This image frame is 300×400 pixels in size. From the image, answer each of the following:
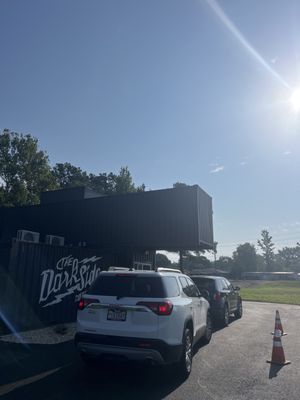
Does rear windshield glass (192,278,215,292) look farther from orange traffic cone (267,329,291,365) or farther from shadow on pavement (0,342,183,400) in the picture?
shadow on pavement (0,342,183,400)

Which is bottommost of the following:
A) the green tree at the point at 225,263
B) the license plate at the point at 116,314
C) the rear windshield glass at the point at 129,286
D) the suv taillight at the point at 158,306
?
the license plate at the point at 116,314

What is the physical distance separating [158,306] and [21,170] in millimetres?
36044

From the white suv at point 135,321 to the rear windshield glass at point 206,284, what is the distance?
18.3 ft

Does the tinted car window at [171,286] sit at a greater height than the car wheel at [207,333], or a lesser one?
greater

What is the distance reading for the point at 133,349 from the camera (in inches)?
213

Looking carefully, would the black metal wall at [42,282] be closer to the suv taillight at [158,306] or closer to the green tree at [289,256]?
the suv taillight at [158,306]

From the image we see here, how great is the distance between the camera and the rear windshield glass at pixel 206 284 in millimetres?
11914

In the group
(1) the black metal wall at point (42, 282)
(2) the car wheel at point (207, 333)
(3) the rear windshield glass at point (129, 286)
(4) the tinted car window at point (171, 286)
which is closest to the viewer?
(3) the rear windshield glass at point (129, 286)

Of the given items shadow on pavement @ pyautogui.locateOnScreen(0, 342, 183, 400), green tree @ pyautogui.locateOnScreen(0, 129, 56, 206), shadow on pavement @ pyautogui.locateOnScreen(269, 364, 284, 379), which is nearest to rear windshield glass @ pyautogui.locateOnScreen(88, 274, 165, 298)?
shadow on pavement @ pyautogui.locateOnScreen(0, 342, 183, 400)

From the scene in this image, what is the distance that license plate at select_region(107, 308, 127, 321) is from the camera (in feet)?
18.5

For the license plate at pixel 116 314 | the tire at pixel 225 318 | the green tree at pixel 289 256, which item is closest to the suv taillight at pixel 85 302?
the license plate at pixel 116 314

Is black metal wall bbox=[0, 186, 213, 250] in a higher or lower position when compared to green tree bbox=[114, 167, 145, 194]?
lower

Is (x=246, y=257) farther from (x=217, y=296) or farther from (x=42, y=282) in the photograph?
(x=42, y=282)

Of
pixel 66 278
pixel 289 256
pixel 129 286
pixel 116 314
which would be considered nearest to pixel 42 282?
pixel 66 278
